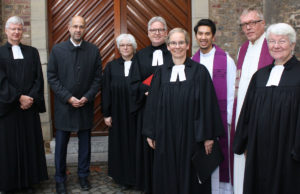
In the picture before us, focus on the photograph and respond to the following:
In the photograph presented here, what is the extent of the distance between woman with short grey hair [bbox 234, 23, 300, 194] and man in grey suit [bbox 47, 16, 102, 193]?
2.12m

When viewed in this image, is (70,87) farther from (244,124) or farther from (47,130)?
(47,130)

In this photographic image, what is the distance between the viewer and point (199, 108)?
10.0 ft

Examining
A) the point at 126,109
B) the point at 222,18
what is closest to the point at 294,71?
the point at 126,109

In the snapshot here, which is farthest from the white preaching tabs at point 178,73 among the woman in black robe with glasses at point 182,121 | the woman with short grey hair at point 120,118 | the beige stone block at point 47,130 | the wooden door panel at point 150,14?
the beige stone block at point 47,130

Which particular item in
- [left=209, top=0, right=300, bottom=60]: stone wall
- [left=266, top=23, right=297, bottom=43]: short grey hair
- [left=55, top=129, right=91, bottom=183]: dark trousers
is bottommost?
[left=55, top=129, right=91, bottom=183]: dark trousers

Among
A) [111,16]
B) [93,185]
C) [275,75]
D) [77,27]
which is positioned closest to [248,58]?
[275,75]

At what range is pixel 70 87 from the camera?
4055 millimetres

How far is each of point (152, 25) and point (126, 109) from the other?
3.97ft

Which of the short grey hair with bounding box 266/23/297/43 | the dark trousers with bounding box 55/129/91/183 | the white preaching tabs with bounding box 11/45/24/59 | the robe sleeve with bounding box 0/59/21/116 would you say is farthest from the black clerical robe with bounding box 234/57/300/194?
the white preaching tabs with bounding box 11/45/24/59

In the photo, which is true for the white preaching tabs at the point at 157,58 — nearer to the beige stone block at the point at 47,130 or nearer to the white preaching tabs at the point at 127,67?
the white preaching tabs at the point at 127,67

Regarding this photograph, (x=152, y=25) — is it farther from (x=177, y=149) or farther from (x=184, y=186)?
(x=184, y=186)

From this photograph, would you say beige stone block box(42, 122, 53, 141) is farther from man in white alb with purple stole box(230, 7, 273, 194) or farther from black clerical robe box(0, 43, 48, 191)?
man in white alb with purple stole box(230, 7, 273, 194)

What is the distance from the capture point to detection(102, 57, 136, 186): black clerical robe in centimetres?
434

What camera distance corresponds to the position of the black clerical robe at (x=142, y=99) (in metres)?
3.98
